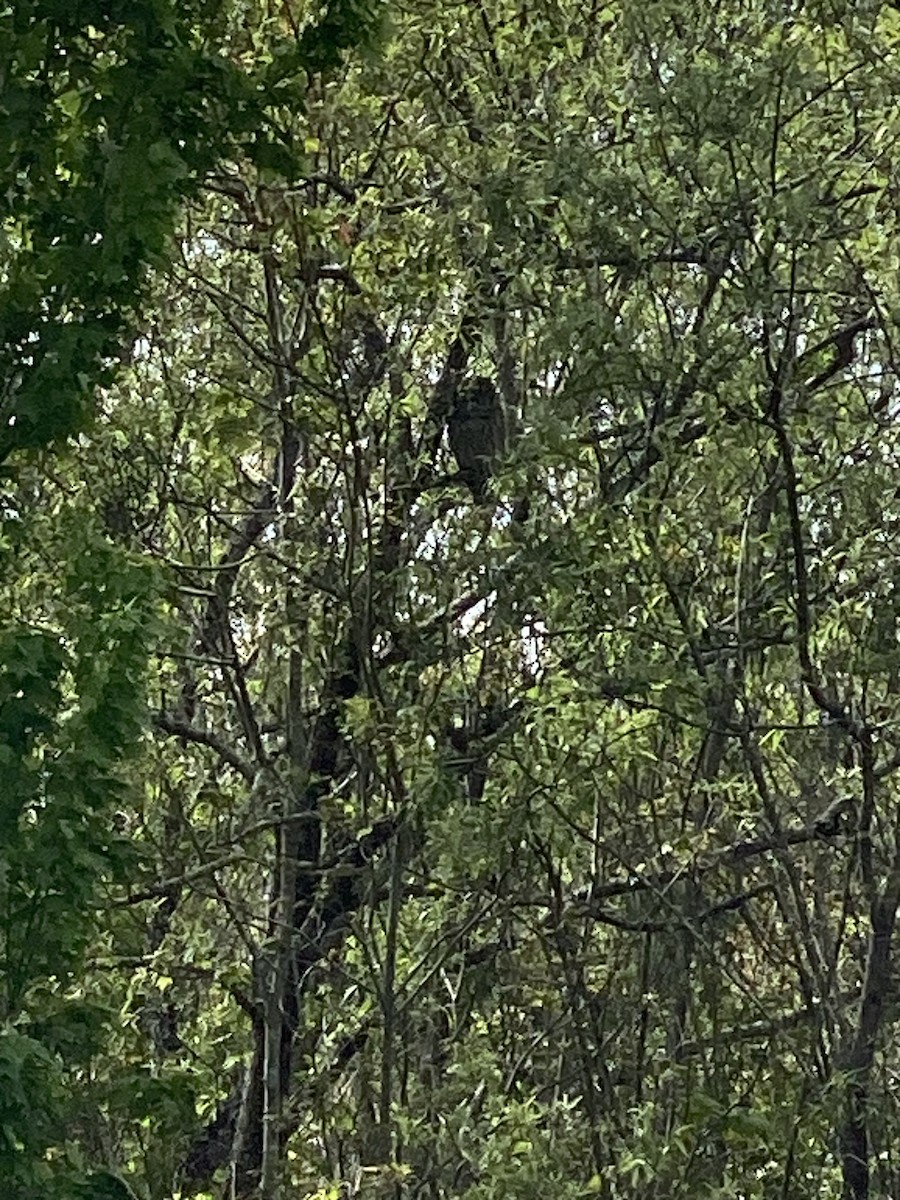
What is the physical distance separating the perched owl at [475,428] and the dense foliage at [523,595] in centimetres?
3

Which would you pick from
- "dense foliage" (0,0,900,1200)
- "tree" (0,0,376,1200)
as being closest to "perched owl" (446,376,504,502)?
"dense foliage" (0,0,900,1200)

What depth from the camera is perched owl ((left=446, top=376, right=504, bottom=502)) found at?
656 centimetres

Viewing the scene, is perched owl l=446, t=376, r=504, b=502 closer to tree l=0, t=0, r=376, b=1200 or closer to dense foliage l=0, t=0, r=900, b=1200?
dense foliage l=0, t=0, r=900, b=1200

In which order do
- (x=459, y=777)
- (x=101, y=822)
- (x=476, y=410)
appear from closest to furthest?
(x=101, y=822)
(x=459, y=777)
(x=476, y=410)

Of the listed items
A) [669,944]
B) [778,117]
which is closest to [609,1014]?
[669,944]

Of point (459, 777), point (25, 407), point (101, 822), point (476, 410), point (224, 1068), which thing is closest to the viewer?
point (25, 407)

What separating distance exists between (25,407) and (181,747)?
3.67 meters

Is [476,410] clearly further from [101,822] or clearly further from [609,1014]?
[101,822]

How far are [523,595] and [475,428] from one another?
129 centimetres

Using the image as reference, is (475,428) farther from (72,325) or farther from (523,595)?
(72,325)

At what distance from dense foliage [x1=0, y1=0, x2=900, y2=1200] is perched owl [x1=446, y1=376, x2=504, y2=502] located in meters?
0.03

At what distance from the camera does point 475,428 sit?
6824 millimetres

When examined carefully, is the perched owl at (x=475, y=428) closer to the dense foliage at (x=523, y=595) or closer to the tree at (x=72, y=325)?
the dense foliage at (x=523, y=595)

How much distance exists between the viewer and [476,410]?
6898 mm
